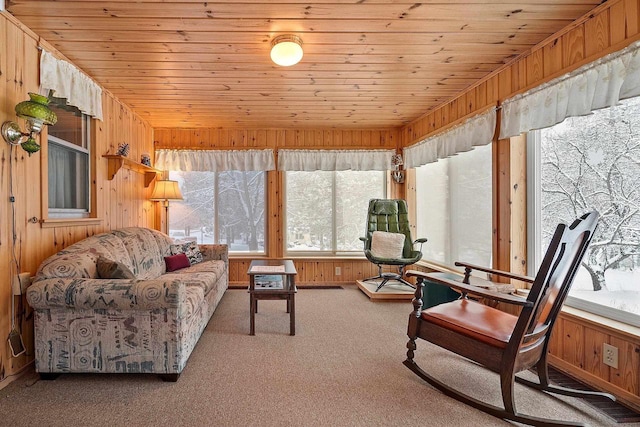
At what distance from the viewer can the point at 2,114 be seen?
199 cm

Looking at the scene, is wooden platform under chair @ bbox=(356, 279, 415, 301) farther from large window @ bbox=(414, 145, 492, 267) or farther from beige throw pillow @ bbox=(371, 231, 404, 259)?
large window @ bbox=(414, 145, 492, 267)

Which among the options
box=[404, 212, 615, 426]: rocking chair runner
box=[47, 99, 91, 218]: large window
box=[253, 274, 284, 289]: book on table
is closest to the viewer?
box=[404, 212, 615, 426]: rocking chair runner

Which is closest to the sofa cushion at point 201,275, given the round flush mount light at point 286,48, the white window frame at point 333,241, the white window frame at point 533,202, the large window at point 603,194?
the white window frame at point 333,241

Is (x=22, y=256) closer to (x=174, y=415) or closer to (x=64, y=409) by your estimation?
(x=64, y=409)

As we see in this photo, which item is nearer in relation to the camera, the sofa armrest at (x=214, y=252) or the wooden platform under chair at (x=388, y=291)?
the wooden platform under chair at (x=388, y=291)

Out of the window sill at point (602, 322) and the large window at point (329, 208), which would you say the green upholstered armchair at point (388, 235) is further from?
the window sill at point (602, 322)

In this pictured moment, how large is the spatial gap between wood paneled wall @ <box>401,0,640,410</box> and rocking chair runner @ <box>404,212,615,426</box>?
22cm

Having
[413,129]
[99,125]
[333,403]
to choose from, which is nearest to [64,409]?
[333,403]

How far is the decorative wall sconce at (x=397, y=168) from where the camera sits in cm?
467

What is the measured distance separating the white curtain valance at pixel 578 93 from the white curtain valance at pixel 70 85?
3.67m

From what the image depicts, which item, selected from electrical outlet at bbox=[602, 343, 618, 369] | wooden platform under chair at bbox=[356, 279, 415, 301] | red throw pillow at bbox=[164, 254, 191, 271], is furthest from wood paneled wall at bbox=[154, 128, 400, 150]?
electrical outlet at bbox=[602, 343, 618, 369]

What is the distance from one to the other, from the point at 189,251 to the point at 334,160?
238 centimetres

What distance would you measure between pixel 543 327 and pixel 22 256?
3.31 metres

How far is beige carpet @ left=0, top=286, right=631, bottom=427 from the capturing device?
64.5 inches
